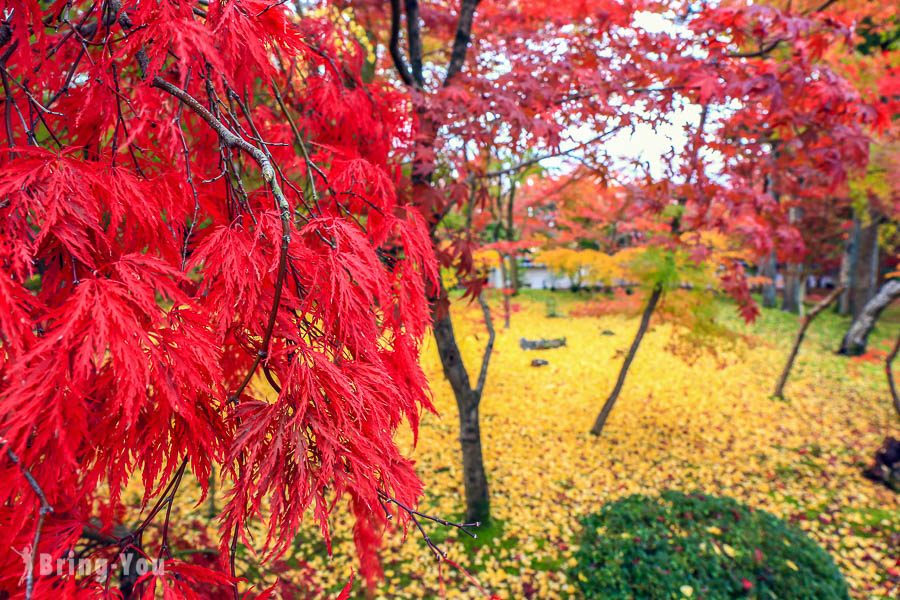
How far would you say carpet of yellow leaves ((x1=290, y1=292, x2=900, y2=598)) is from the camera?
4039 mm

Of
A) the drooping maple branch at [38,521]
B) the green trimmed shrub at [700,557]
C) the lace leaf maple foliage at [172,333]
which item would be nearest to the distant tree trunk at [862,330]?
the green trimmed shrub at [700,557]

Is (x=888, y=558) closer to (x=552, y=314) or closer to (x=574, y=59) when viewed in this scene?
(x=574, y=59)

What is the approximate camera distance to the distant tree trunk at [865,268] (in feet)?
39.4

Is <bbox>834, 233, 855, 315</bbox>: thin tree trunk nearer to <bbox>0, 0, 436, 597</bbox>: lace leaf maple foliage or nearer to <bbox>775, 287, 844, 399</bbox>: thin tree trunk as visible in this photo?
<bbox>775, 287, 844, 399</bbox>: thin tree trunk

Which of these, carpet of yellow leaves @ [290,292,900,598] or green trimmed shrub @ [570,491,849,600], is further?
carpet of yellow leaves @ [290,292,900,598]

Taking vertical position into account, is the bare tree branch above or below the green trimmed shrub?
above

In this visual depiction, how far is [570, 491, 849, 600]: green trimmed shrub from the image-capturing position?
307 cm

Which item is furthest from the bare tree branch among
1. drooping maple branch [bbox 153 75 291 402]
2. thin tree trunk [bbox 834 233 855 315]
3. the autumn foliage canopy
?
thin tree trunk [bbox 834 233 855 315]

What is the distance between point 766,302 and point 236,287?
18698 mm

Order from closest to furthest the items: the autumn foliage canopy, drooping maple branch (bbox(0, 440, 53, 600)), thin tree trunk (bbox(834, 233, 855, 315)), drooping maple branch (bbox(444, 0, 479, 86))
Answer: drooping maple branch (bbox(0, 440, 53, 600)) → the autumn foliage canopy → drooping maple branch (bbox(444, 0, 479, 86)) → thin tree trunk (bbox(834, 233, 855, 315))

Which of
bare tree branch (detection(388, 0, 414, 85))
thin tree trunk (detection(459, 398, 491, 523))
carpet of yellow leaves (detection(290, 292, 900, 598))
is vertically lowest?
carpet of yellow leaves (detection(290, 292, 900, 598))

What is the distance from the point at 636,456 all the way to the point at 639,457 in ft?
0.13

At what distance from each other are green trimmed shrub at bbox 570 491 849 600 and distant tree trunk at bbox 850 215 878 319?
1163 centimetres

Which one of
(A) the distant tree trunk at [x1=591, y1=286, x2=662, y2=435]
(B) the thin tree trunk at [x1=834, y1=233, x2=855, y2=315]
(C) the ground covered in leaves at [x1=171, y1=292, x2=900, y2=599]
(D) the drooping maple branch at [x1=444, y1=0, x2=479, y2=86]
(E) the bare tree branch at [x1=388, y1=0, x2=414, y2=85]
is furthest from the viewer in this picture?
(B) the thin tree trunk at [x1=834, y1=233, x2=855, y2=315]
